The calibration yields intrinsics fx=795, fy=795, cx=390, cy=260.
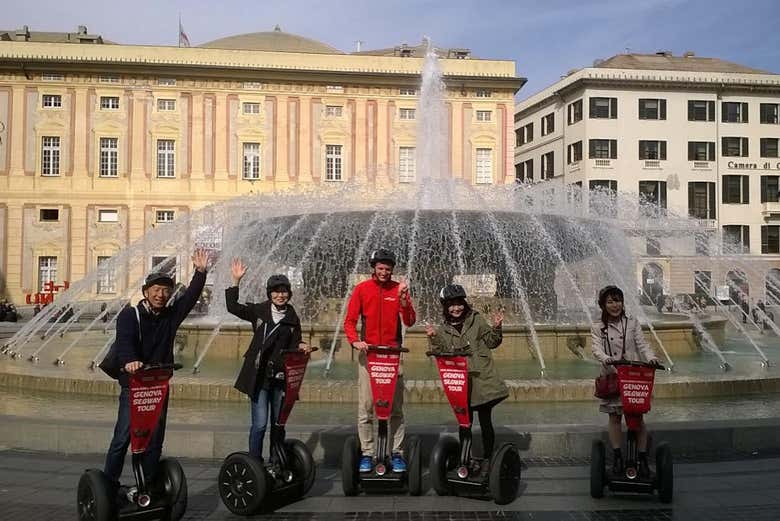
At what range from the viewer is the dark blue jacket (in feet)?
15.1

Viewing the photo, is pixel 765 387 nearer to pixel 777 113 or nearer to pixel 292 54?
pixel 292 54

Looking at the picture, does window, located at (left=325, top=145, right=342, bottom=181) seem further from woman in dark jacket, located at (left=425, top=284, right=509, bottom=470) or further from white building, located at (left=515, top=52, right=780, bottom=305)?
woman in dark jacket, located at (left=425, top=284, right=509, bottom=470)

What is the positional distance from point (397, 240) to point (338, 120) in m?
33.7

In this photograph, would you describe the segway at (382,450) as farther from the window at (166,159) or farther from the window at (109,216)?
the window at (109,216)

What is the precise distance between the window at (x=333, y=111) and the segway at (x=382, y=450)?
4271 cm

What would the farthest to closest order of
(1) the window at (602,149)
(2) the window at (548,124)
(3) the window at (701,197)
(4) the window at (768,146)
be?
(2) the window at (548,124), (4) the window at (768,146), (3) the window at (701,197), (1) the window at (602,149)

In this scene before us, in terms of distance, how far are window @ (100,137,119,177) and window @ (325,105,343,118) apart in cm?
1216

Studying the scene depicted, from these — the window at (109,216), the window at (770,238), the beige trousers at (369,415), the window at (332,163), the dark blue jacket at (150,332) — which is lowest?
the beige trousers at (369,415)

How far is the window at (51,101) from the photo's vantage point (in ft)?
Answer: 147

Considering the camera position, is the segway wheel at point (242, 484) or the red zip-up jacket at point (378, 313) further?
the red zip-up jacket at point (378, 313)

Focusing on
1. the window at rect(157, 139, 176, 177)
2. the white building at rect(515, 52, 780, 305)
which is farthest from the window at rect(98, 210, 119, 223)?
the white building at rect(515, 52, 780, 305)

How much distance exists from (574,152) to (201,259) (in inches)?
1979

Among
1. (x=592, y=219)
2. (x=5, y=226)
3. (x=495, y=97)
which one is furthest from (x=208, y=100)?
(x=592, y=219)

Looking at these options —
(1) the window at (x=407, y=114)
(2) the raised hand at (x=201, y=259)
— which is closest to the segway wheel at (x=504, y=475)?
(2) the raised hand at (x=201, y=259)
